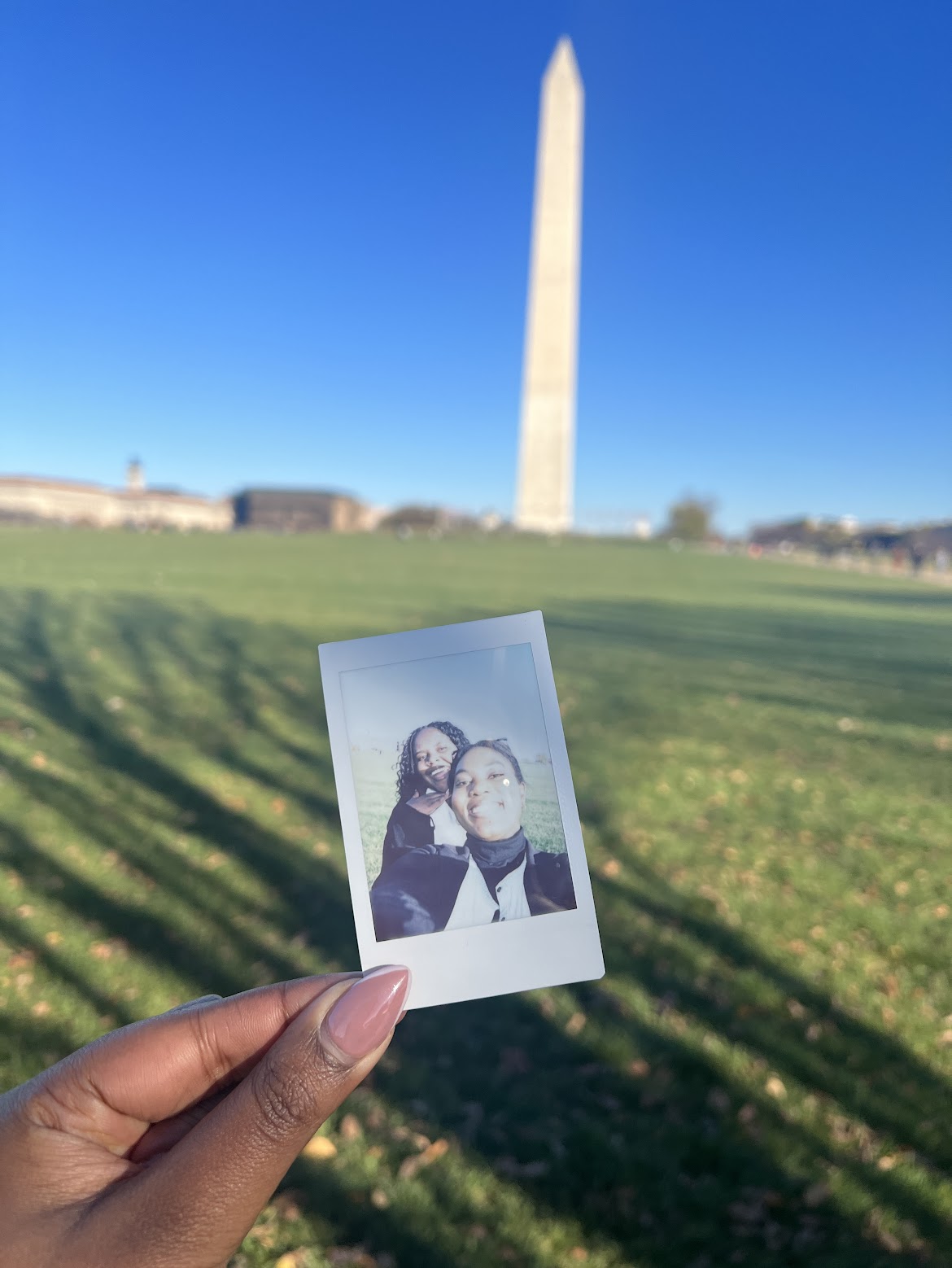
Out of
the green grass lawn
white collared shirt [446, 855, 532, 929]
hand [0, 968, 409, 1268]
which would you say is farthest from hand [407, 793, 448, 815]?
the green grass lawn

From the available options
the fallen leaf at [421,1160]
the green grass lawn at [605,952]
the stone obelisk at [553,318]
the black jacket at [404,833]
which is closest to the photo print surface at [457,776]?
the black jacket at [404,833]

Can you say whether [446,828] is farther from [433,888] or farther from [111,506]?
[111,506]

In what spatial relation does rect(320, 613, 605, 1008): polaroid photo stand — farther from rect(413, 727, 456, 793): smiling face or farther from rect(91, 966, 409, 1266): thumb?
rect(91, 966, 409, 1266): thumb

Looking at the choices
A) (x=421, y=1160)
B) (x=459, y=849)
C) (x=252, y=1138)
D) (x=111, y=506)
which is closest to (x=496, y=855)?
(x=459, y=849)

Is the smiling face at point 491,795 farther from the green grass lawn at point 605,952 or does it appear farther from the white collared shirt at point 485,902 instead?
the green grass lawn at point 605,952

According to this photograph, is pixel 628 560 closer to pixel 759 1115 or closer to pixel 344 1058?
pixel 759 1115

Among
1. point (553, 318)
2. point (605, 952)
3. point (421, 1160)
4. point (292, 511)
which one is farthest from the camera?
point (292, 511)
